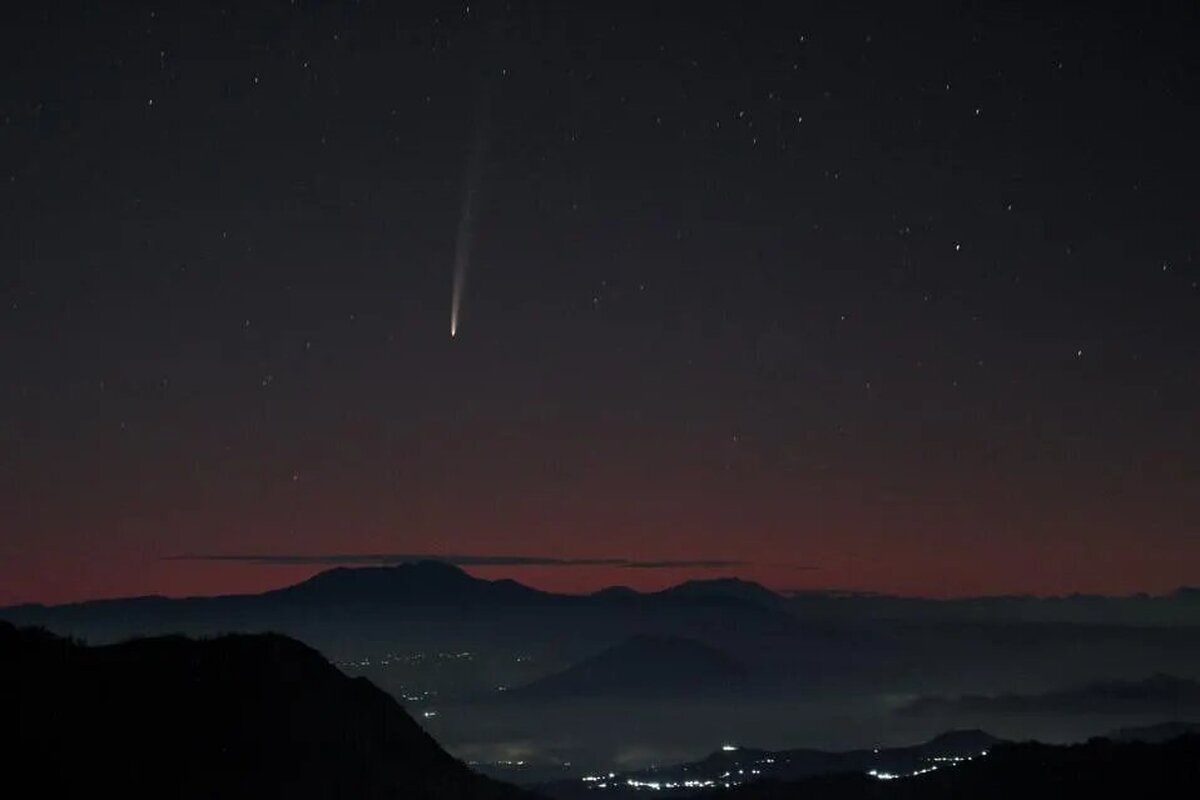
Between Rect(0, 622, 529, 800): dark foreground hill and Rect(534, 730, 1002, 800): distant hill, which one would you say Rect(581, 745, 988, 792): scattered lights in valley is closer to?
Rect(534, 730, 1002, 800): distant hill

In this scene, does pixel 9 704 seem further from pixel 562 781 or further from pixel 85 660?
pixel 562 781

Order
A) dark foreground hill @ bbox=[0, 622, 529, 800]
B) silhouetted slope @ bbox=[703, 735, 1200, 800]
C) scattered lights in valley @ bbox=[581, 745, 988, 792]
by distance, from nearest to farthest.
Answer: dark foreground hill @ bbox=[0, 622, 529, 800] → silhouetted slope @ bbox=[703, 735, 1200, 800] → scattered lights in valley @ bbox=[581, 745, 988, 792]

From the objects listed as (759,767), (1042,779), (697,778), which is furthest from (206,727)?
(759,767)

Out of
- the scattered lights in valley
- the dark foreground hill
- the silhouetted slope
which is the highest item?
the dark foreground hill

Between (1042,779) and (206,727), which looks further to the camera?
(1042,779)

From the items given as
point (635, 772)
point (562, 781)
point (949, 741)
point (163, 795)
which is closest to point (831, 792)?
point (163, 795)

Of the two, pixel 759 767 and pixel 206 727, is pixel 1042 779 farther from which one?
pixel 759 767

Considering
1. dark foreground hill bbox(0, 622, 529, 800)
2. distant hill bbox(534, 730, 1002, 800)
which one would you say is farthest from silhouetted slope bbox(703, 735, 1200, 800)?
distant hill bbox(534, 730, 1002, 800)

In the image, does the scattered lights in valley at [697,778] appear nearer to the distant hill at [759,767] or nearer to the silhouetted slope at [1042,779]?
the distant hill at [759,767]
